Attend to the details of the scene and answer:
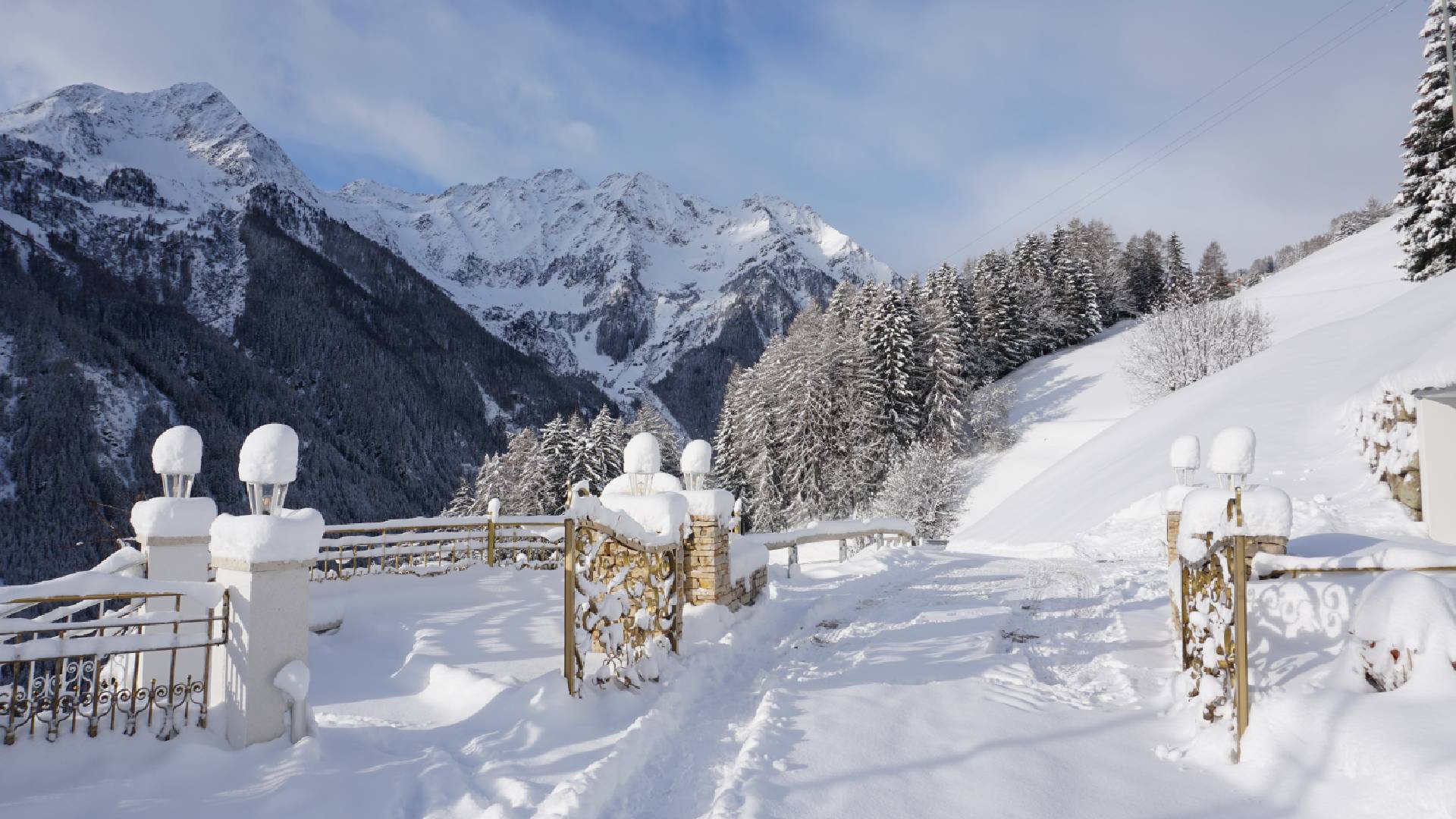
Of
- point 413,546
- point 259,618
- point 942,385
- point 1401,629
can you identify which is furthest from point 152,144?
point 1401,629

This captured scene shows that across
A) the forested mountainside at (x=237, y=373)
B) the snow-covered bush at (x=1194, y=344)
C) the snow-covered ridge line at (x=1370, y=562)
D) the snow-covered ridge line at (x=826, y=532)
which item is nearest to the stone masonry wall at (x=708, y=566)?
the snow-covered ridge line at (x=826, y=532)

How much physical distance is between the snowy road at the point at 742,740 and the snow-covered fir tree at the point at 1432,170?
22.8 meters

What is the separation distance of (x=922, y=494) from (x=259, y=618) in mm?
28730

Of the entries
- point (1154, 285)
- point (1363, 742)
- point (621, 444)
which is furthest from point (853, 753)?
point (1154, 285)

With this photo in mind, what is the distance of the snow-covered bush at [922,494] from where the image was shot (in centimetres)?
3033

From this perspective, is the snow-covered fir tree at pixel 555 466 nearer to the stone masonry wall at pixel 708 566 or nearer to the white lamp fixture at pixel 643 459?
the stone masonry wall at pixel 708 566

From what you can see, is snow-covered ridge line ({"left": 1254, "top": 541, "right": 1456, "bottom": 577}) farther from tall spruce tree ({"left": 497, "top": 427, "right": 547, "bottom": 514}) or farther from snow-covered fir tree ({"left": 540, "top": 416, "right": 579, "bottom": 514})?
tall spruce tree ({"left": 497, "top": 427, "right": 547, "bottom": 514})

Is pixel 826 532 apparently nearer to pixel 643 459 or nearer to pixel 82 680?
pixel 643 459

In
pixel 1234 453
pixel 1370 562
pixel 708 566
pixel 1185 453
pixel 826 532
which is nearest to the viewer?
pixel 1370 562

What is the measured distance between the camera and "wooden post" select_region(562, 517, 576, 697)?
546 centimetres

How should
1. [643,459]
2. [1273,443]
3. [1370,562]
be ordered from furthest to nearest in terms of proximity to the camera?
[1273,443] → [643,459] → [1370,562]

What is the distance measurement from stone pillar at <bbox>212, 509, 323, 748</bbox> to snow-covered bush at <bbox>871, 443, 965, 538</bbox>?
27.5 metres

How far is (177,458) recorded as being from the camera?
23.9 feet

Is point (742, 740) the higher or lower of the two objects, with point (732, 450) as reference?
lower
